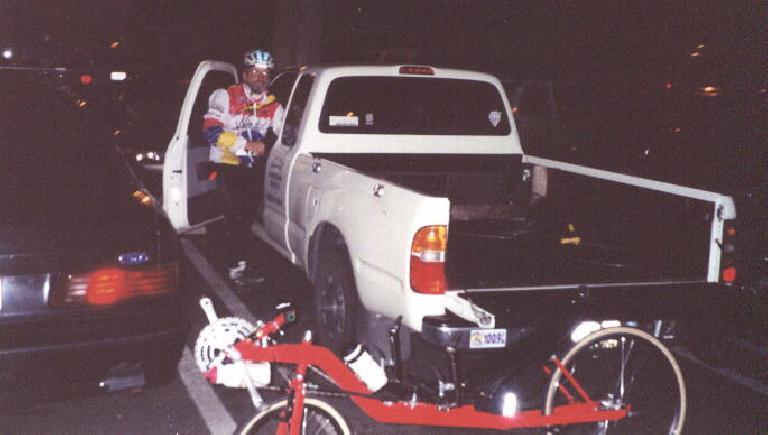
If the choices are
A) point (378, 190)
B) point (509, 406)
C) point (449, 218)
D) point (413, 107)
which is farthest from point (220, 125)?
point (509, 406)

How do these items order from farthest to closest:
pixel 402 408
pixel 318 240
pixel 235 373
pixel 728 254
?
pixel 318 240 < pixel 728 254 < pixel 402 408 < pixel 235 373

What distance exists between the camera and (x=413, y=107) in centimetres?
676

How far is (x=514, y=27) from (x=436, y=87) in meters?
26.7

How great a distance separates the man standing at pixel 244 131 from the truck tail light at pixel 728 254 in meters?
3.82

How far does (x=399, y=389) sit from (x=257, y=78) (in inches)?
153

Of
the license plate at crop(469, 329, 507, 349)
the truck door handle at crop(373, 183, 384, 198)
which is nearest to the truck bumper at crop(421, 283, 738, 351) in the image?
the license plate at crop(469, 329, 507, 349)

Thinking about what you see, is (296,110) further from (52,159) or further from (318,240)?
(52,159)

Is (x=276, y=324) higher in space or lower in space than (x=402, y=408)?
higher

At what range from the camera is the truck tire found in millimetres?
→ 5406

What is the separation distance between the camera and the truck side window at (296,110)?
6.75 meters

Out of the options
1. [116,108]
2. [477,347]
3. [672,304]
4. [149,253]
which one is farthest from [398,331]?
[116,108]

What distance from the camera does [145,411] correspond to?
5043 mm

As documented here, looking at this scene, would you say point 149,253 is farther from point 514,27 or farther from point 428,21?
point 428,21

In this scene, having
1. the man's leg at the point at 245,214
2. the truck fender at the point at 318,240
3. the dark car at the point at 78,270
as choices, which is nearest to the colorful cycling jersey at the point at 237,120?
the man's leg at the point at 245,214
